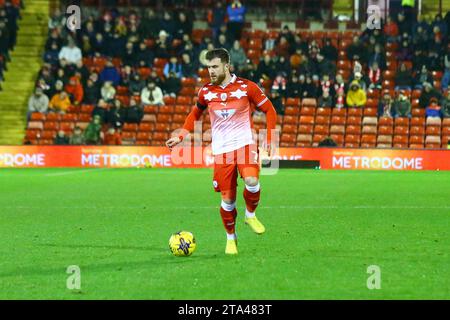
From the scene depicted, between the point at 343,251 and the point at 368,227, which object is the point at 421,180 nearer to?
the point at 368,227

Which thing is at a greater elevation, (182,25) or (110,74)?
(182,25)

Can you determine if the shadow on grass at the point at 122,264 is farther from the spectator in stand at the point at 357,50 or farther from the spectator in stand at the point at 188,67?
the spectator in stand at the point at 357,50

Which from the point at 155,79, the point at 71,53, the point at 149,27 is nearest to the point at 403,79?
the point at 155,79

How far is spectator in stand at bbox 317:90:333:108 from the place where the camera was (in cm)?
3138

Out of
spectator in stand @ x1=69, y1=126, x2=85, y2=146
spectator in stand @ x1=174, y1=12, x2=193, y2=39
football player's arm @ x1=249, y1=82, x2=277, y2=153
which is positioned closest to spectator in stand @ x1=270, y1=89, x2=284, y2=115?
spectator in stand @ x1=174, y1=12, x2=193, y2=39

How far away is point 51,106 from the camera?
3250cm

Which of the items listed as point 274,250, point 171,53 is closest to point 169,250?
point 274,250

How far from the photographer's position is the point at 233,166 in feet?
35.0

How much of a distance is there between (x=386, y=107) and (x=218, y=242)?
799 inches

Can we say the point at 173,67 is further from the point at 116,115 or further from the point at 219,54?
the point at 219,54

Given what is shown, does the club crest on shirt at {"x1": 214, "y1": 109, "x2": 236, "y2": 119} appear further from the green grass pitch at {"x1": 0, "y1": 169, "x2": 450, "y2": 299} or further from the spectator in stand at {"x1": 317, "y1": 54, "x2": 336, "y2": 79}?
the spectator in stand at {"x1": 317, "y1": 54, "x2": 336, "y2": 79}

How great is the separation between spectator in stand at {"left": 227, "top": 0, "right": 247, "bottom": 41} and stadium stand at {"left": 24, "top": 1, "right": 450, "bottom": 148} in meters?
0.11

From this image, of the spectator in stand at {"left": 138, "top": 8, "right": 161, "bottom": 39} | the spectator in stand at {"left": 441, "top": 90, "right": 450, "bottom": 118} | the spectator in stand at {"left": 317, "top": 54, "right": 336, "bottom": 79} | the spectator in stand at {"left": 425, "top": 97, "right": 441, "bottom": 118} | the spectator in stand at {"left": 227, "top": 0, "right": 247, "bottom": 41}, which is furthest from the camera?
the spectator in stand at {"left": 138, "top": 8, "right": 161, "bottom": 39}

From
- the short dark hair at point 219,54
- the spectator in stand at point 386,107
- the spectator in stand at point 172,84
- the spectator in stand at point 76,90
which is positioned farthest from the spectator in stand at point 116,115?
the short dark hair at point 219,54
